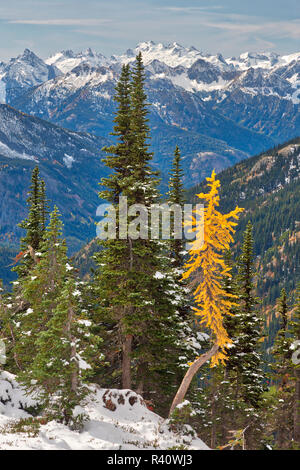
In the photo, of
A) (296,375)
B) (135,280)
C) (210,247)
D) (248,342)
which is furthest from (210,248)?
(296,375)

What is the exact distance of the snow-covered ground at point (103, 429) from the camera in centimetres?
1934

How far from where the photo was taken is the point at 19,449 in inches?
702

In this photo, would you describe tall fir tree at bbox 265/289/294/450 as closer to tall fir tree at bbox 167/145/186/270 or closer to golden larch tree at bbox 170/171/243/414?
tall fir tree at bbox 167/145/186/270

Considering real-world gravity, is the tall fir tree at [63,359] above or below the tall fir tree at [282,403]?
above

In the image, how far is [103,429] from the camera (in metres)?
22.2

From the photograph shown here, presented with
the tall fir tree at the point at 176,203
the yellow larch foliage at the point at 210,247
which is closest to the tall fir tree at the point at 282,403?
the tall fir tree at the point at 176,203

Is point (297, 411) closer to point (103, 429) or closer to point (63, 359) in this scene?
point (103, 429)

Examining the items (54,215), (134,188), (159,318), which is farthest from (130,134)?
(159,318)

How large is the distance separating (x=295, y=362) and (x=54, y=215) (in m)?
22.0

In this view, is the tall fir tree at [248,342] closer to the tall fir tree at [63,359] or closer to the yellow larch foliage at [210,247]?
the yellow larch foliage at [210,247]

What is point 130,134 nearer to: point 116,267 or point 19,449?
point 116,267

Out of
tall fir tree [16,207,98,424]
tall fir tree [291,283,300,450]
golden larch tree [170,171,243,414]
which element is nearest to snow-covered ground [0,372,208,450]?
tall fir tree [16,207,98,424]

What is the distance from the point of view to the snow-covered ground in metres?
19.3

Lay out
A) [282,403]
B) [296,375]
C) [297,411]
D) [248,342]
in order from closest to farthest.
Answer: [297,411], [296,375], [248,342], [282,403]
